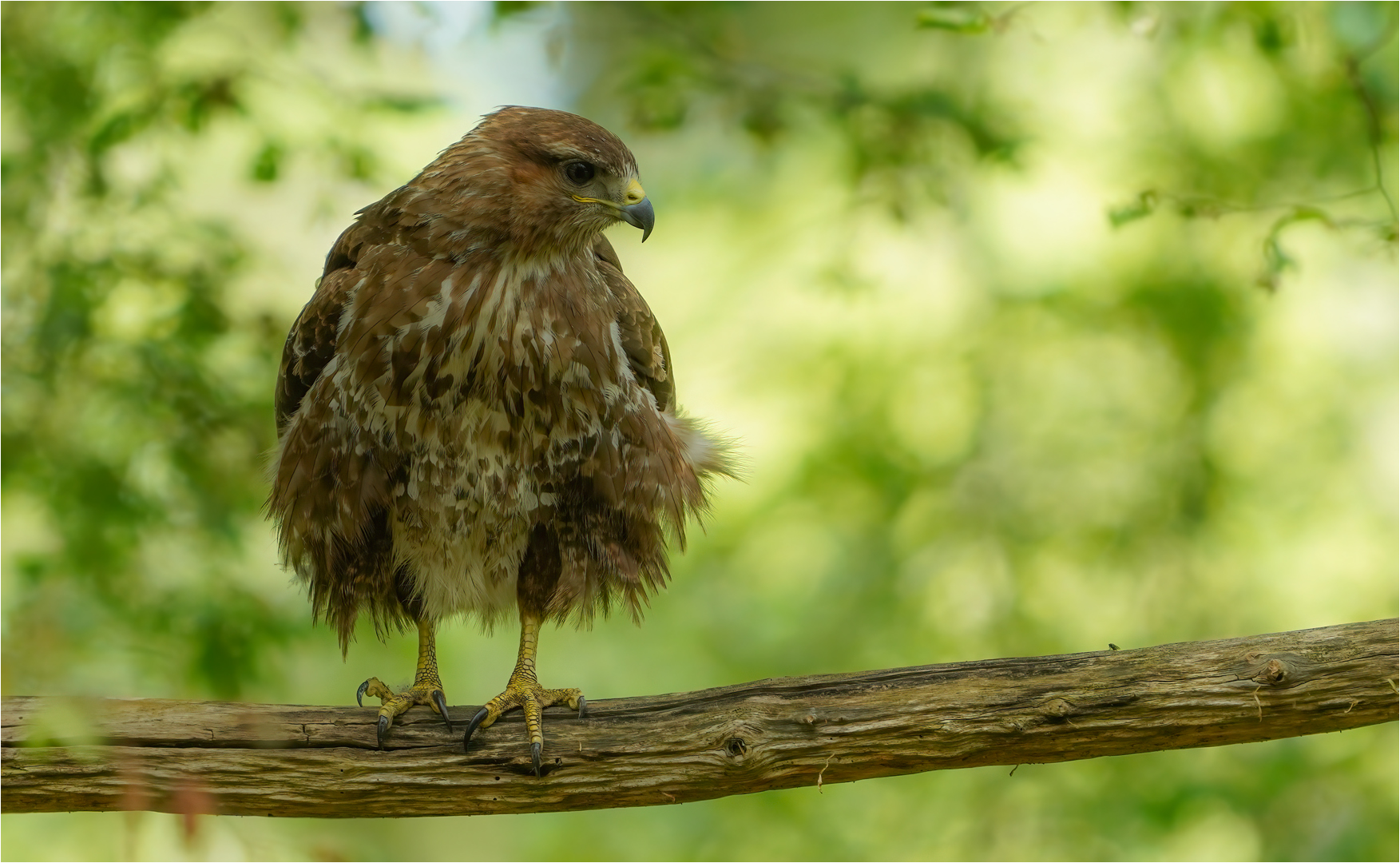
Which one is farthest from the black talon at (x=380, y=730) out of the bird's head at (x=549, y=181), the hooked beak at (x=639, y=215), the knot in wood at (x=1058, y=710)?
the knot in wood at (x=1058, y=710)

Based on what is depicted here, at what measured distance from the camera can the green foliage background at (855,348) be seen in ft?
14.1

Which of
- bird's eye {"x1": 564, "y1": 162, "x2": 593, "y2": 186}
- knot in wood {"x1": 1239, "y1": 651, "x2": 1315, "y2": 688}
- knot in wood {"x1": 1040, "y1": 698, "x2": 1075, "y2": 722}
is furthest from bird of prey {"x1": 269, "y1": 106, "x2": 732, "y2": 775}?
knot in wood {"x1": 1239, "y1": 651, "x2": 1315, "y2": 688}

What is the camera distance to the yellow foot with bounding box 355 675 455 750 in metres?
3.24

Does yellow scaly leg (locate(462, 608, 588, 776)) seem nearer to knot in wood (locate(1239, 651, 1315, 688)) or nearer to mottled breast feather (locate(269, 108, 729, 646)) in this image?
mottled breast feather (locate(269, 108, 729, 646))

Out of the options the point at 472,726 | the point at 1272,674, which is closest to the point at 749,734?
the point at 472,726

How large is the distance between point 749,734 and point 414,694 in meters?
0.97

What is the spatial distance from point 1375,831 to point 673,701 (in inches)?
149

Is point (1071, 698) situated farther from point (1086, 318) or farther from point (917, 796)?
point (1086, 318)

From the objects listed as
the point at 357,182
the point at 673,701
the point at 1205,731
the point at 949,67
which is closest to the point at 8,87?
Answer: the point at 357,182

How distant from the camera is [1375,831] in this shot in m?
5.30

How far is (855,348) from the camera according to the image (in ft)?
24.5

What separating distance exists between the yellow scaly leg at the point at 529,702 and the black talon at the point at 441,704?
76 millimetres

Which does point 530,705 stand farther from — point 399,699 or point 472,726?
point 399,699

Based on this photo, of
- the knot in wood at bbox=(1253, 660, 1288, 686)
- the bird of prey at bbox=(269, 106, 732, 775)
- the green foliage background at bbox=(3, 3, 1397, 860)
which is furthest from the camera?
the green foliage background at bbox=(3, 3, 1397, 860)
